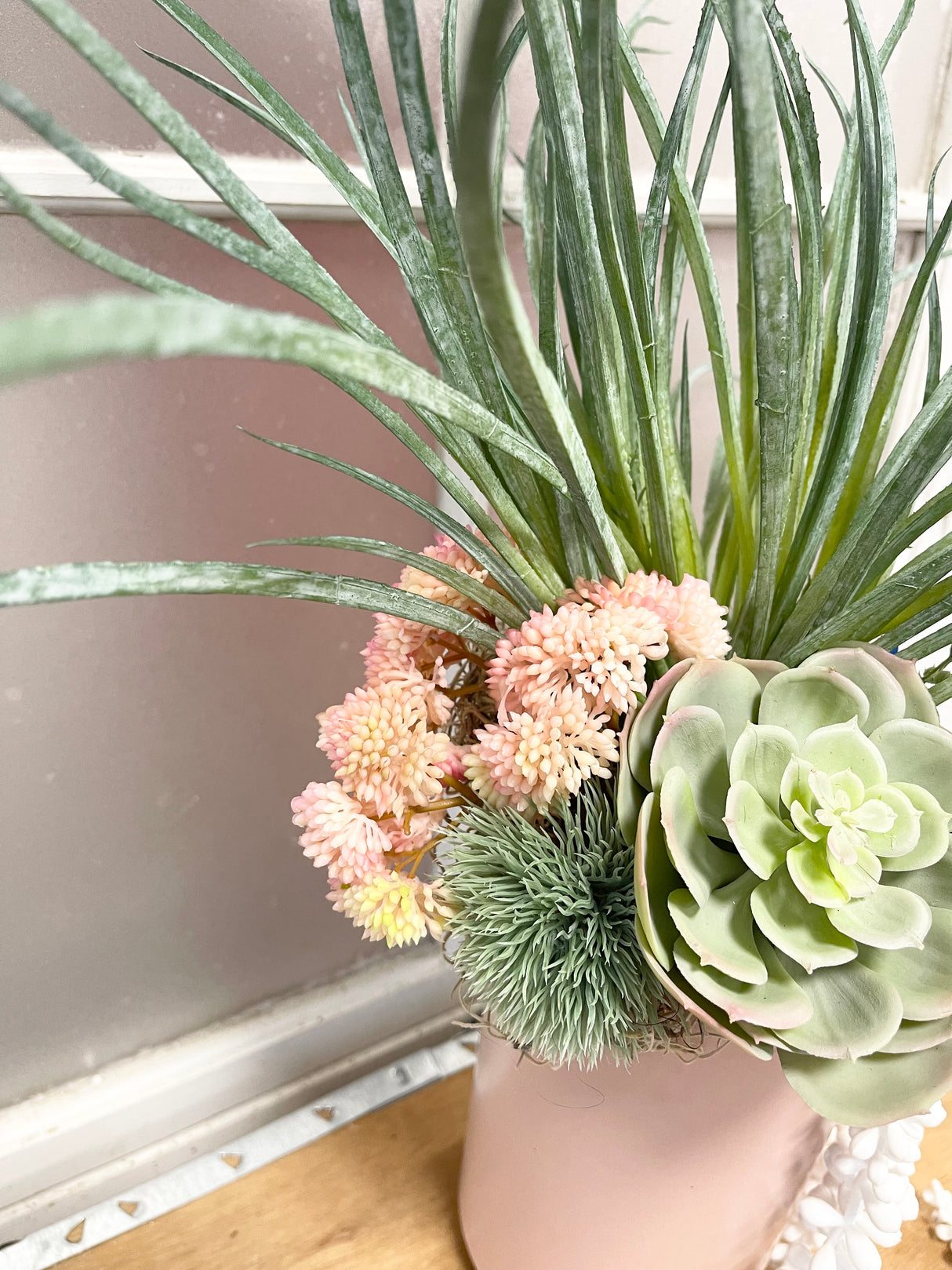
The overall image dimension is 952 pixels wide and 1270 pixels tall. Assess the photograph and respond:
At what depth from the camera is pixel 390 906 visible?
0.91 feet

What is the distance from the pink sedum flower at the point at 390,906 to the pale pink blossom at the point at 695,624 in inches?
4.4

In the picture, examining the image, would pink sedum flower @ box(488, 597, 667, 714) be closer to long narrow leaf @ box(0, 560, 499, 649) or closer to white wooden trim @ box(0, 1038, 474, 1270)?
long narrow leaf @ box(0, 560, 499, 649)

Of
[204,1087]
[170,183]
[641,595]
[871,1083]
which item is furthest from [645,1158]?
[170,183]

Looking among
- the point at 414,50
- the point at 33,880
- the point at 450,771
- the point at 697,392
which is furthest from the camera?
the point at 697,392

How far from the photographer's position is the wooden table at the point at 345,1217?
1.47ft

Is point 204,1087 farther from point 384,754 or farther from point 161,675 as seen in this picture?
point 384,754

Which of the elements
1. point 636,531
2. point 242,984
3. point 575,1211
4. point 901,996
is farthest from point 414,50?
point 242,984

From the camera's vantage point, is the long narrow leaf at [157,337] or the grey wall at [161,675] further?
the grey wall at [161,675]

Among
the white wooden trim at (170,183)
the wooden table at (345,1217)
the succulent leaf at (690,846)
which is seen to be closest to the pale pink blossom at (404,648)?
the succulent leaf at (690,846)

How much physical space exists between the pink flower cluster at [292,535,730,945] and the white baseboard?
0.30 metres

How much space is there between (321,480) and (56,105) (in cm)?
20

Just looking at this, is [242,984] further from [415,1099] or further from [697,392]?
[697,392]

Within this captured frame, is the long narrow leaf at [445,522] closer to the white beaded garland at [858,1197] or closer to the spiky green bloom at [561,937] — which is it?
the spiky green bloom at [561,937]

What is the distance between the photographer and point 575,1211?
338 mm
